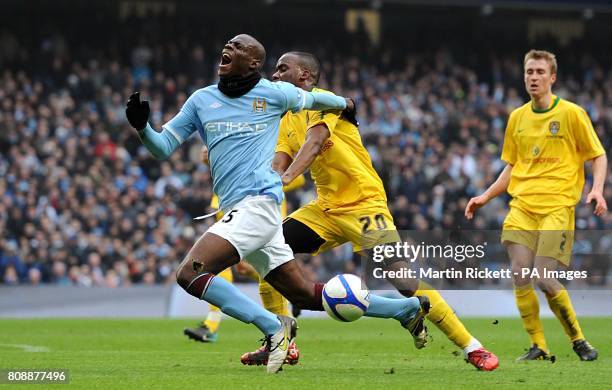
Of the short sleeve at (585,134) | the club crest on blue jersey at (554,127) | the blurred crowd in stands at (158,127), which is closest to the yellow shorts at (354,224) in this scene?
the club crest on blue jersey at (554,127)

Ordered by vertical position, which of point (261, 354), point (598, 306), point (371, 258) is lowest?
point (598, 306)

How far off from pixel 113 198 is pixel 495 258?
913 cm

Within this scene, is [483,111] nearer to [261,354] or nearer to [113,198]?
[113,198]

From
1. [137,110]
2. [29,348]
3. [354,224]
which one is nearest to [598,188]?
[354,224]

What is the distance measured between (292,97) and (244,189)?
72 centimetres

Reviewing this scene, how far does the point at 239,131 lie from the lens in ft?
25.8

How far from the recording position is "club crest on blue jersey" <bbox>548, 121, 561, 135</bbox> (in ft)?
32.7

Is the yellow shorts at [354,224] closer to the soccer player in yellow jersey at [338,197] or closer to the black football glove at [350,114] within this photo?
the soccer player in yellow jersey at [338,197]

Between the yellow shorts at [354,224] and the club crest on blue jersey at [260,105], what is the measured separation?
1.47 meters

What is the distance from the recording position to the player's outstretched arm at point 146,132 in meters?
7.38

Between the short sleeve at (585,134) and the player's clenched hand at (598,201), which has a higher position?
the short sleeve at (585,134)

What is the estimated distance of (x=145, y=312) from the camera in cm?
1816

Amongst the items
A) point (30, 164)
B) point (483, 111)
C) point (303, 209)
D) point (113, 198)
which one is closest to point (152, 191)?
point (113, 198)

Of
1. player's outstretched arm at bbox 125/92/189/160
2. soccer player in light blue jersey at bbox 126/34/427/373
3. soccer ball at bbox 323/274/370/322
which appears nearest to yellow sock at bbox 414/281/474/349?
soccer player in light blue jersey at bbox 126/34/427/373
